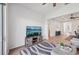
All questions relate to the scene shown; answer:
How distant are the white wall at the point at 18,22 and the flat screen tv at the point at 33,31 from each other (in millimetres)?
44

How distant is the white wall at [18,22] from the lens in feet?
4.77

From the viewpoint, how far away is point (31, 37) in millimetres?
1525

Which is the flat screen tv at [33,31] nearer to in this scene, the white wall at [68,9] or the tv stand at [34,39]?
the tv stand at [34,39]

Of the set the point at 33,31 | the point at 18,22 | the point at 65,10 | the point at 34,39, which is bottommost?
the point at 34,39

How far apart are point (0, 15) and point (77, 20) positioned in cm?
108

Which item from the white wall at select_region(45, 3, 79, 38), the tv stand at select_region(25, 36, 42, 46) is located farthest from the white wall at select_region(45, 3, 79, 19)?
the tv stand at select_region(25, 36, 42, 46)

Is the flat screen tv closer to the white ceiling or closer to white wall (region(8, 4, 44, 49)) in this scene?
white wall (region(8, 4, 44, 49))

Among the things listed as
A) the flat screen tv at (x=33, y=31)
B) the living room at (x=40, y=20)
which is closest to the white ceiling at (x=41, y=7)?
the living room at (x=40, y=20)

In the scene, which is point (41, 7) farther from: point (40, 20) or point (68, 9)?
point (68, 9)

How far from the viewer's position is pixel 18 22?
1487 millimetres

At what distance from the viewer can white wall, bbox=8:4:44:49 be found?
4.77 ft

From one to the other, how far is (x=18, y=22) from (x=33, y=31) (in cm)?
25

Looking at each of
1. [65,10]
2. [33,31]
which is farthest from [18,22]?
[65,10]
